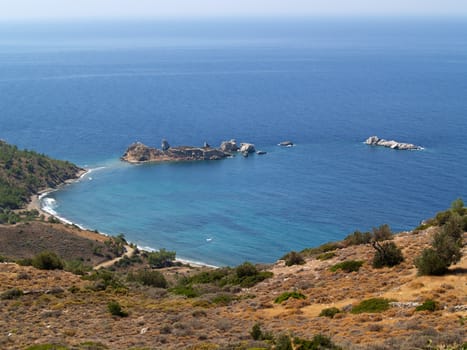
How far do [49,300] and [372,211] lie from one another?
254 ft

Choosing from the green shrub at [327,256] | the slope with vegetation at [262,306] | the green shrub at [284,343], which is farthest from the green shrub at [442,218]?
the green shrub at [284,343]

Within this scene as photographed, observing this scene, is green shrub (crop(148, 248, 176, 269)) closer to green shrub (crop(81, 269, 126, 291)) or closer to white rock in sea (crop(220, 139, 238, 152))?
green shrub (crop(81, 269, 126, 291))

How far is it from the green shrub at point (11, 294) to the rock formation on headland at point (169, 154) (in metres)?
108

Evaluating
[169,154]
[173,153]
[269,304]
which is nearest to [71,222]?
[169,154]

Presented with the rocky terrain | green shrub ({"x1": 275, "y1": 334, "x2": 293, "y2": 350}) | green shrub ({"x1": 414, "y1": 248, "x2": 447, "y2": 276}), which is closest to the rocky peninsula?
the rocky terrain

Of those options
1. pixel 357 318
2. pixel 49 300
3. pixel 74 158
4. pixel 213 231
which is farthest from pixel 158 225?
pixel 357 318

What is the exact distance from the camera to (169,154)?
13900 centimetres

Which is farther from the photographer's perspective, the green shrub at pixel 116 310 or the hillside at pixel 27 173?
the hillside at pixel 27 173

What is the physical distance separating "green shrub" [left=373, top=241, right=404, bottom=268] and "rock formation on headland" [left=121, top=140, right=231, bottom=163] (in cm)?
10760

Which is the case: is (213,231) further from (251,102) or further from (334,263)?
(251,102)

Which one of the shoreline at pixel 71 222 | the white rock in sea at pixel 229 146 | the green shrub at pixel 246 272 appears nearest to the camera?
the green shrub at pixel 246 272

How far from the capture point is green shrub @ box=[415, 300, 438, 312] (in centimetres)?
2238

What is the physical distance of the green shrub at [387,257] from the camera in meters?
30.5

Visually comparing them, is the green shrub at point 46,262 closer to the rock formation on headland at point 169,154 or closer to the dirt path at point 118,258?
the dirt path at point 118,258
